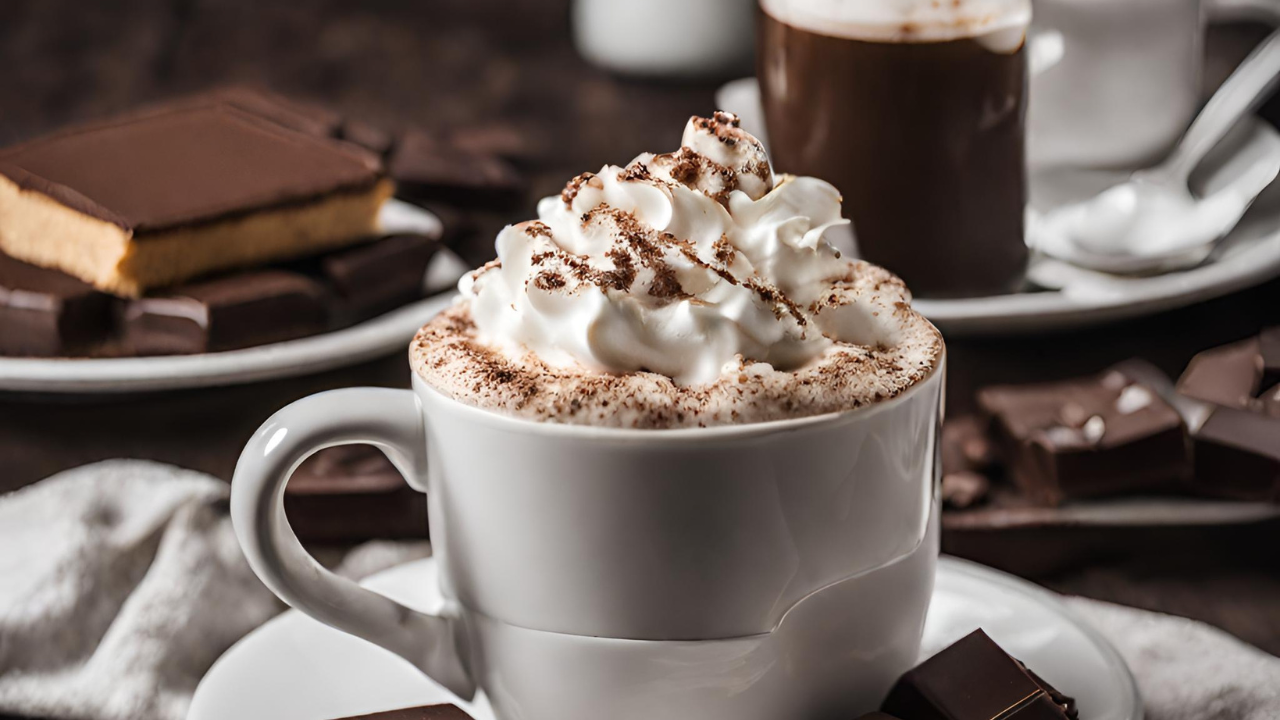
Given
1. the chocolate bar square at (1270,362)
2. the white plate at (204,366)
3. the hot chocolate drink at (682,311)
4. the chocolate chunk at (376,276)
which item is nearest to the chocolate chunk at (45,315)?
the white plate at (204,366)

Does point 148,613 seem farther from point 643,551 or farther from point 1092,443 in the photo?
point 1092,443

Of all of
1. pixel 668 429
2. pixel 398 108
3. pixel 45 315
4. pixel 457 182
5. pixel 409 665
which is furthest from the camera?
pixel 398 108

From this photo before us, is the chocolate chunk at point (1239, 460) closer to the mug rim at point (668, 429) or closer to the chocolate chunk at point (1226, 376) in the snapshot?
the chocolate chunk at point (1226, 376)

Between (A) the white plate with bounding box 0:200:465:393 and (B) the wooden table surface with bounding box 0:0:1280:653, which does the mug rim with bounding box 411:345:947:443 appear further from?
(A) the white plate with bounding box 0:200:465:393

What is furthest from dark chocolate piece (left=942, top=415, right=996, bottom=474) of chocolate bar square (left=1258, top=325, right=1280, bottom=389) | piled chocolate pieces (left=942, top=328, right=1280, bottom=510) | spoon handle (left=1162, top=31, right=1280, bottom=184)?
spoon handle (left=1162, top=31, right=1280, bottom=184)

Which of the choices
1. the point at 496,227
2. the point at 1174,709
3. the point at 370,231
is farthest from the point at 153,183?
the point at 1174,709

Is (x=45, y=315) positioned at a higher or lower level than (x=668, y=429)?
lower

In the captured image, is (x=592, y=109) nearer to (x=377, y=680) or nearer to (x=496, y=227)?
(x=496, y=227)

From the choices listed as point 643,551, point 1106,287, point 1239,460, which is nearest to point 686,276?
point 643,551
